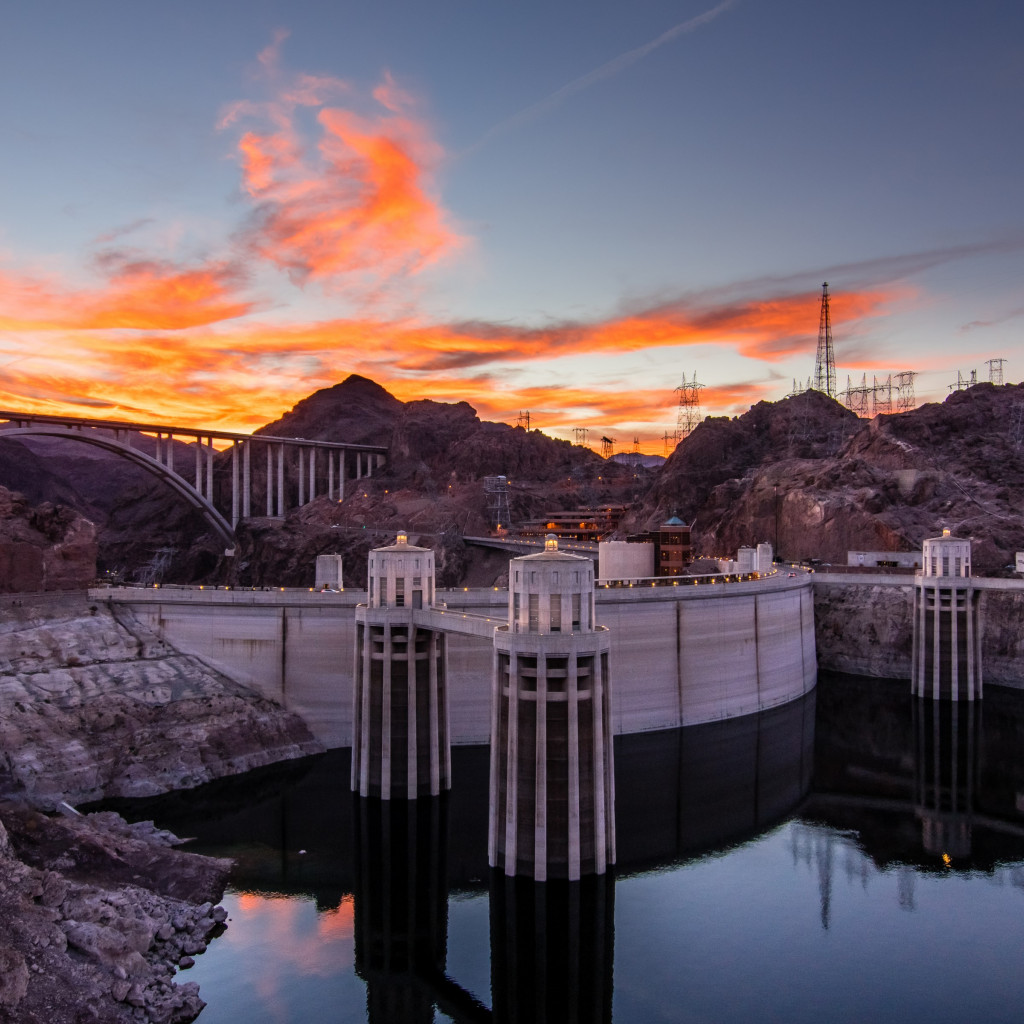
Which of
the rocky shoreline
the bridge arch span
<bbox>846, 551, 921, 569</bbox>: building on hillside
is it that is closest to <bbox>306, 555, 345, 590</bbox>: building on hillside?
the rocky shoreline

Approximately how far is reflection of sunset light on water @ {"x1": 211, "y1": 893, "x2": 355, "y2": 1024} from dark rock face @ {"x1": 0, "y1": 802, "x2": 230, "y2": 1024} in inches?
50.6

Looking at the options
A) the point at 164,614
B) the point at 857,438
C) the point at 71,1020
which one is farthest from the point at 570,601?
the point at 857,438

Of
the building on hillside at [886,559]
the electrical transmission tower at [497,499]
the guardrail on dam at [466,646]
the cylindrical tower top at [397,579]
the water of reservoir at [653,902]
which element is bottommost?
the water of reservoir at [653,902]

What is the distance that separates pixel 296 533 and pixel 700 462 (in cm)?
7200

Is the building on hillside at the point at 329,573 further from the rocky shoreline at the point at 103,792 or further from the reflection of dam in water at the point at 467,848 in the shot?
the reflection of dam in water at the point at 467,848

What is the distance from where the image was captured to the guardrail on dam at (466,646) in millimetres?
64625

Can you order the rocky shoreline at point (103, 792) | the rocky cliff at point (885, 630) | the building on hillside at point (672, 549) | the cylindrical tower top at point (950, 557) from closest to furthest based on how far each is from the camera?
the rocky shoreline at point (103, 792)
the cylindrical tower top at point (950, 557)
the rocky cliff at point (885, 630)
the building on hillside at point (672, 549)

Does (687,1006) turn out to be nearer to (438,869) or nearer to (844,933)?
(844,933)

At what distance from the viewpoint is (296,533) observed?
544 ft

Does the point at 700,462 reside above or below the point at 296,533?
above

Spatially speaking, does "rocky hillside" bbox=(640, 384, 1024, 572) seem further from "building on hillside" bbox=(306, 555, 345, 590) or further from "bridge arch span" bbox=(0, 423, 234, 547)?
"bridge arch span" bbox=(0, 423, 234, 547)

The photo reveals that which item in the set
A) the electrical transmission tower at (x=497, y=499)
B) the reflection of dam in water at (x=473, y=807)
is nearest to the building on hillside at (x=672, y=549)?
the reflection of dam in water at (x=473, y=807)

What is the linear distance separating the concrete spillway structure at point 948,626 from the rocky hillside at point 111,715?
55.3 meters

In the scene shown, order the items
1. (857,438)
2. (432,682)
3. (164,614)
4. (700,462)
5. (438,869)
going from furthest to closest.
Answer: (700,462) < (857,438) < (164,614) < (432,682) < (438,869)
